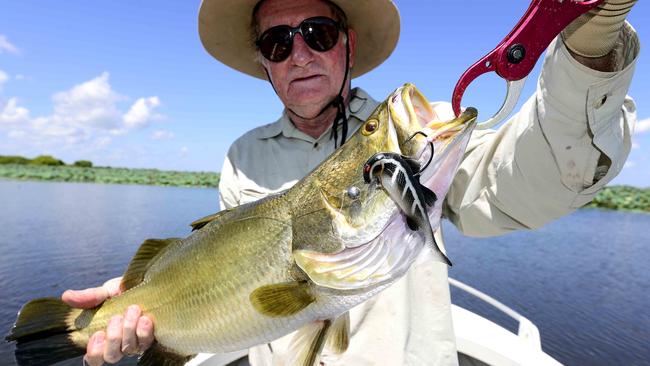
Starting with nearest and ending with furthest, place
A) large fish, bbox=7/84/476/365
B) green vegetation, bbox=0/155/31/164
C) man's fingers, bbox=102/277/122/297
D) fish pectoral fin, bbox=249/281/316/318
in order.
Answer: large fish, bbox=7/84/476/365 < fish pectoral fin, bbox=249/281/316/318 < man's fingers, bbox=102/277/122/297 < green vegetation, bbox=0/155/31/164

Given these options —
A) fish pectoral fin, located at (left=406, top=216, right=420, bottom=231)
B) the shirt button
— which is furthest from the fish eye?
the shirt button

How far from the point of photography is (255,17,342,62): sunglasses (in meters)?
3.07

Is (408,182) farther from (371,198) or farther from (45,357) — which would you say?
(45,357)

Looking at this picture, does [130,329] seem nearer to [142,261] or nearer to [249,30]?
[142,261]

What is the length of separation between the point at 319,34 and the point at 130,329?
226 centimetres

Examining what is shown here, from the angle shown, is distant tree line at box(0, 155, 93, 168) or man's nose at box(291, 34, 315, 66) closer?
man's nose at box(291, 34, 315, 66)

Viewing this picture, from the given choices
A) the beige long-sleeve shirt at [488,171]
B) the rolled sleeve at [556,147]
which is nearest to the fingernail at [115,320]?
the beige long-sleeve shirt at [488,171]

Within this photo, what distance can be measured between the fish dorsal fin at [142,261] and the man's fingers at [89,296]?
0.13m

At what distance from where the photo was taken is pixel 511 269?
15.0 m

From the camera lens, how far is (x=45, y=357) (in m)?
2.53

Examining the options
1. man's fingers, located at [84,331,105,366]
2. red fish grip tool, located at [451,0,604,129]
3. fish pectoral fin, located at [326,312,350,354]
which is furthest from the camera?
man's fingers, located at [84,331,105,366]

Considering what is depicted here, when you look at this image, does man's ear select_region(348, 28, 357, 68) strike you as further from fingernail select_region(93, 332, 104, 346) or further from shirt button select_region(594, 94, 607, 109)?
fingernail select_region(93, 332, 104, 346)

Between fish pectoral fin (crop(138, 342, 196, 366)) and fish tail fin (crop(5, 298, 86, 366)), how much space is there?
412 millimetres

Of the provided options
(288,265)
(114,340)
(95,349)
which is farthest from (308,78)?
(95,349)
